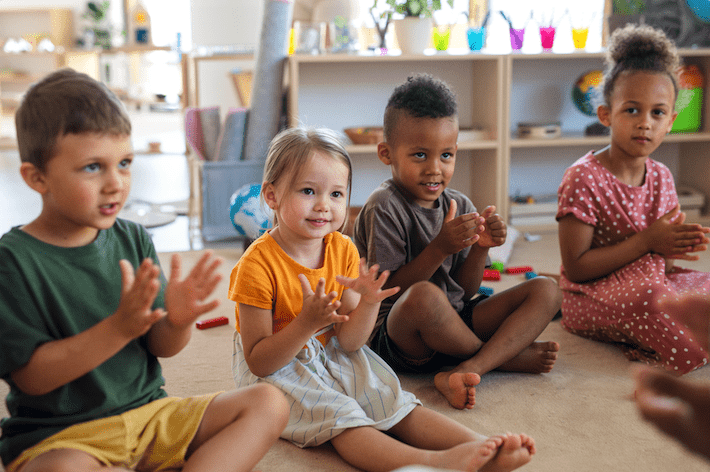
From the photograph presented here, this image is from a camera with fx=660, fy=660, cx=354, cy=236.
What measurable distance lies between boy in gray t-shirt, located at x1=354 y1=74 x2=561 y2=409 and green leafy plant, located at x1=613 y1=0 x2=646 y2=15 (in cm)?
194

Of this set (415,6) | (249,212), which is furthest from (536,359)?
(415,6)

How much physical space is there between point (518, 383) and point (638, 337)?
0.31 meters

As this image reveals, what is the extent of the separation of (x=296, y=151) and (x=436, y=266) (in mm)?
358

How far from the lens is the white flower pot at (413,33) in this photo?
2633 millimetres

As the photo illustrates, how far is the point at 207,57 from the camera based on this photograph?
9.59ft

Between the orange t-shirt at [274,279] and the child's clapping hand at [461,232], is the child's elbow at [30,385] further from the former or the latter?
the child's clapping hand at [461,232]

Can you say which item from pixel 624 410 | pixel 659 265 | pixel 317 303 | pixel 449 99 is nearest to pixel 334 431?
pixel 317 303

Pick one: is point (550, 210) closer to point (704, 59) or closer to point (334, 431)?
point (704, 59)

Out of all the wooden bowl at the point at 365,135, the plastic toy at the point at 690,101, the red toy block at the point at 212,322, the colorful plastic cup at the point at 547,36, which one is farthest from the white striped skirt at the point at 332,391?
the plastic toy at the point at 690,101

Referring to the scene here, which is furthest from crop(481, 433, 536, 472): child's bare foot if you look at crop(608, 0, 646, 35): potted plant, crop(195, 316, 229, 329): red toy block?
crop(608, 0, 646, 35): potted plant

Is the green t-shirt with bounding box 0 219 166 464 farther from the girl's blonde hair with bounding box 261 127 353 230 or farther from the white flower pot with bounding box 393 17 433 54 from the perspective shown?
the white flower pot with bounding box 393 17 433 54

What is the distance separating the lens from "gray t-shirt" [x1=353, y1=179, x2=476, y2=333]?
1.27 meters

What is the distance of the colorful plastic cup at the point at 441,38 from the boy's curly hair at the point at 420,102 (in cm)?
154

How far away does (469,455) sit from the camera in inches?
34.4
